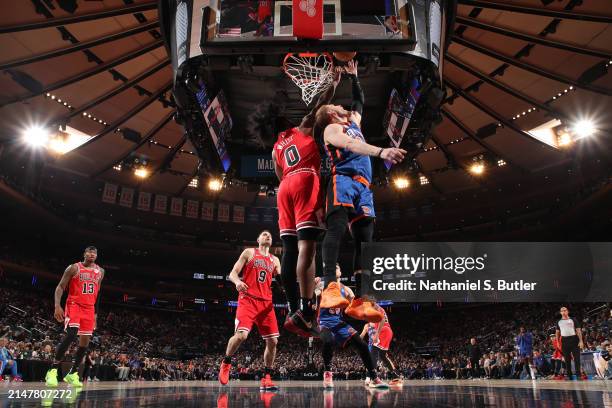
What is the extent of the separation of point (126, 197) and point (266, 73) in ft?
70.3

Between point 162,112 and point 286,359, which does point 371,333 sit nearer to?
point 162,112

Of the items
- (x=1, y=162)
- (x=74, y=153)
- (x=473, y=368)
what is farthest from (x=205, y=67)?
(x=1, y=162)

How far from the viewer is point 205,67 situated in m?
10.6

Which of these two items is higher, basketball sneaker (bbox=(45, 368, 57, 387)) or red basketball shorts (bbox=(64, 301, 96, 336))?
red basketball shorts (bbox=(64, 301, 96, 336))

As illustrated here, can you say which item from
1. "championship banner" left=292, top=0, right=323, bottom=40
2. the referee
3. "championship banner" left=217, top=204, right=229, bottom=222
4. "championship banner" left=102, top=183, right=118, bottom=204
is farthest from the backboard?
"championship banner" left=217, top=204, right=229, bottom=222

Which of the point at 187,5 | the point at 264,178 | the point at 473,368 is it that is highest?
the point at 187,5

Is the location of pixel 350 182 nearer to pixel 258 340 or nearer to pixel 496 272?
pixel 496 272

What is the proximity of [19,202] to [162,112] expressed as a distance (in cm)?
1325

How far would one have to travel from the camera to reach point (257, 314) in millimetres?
7867

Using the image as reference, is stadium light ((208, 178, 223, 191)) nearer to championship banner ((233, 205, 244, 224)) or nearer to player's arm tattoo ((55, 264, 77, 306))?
championship banner ((233, 205, 244, 224))

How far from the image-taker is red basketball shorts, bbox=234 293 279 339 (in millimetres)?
7742

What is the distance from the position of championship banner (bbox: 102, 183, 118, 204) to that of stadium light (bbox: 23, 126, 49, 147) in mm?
7902

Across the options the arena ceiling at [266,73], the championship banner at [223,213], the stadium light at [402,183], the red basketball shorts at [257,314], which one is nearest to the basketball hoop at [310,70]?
the arena ceiling at [266,73]

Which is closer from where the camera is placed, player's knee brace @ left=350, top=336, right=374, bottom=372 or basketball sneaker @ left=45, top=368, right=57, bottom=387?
player's knee brace @ left=350, top=336, right=374, bottom=372
